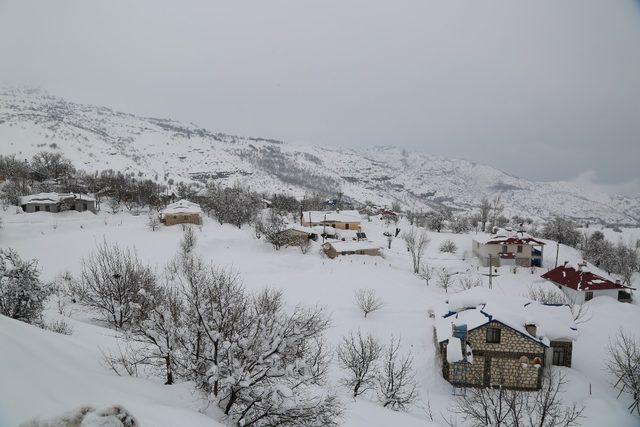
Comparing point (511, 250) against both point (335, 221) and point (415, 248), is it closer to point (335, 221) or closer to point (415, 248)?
point (415, 248)

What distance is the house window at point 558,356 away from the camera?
907 inches

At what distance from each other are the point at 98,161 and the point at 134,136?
92422 mm

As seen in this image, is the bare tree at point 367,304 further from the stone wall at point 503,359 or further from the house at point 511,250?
the house at point 511,250

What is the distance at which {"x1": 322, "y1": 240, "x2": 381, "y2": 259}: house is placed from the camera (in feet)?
164

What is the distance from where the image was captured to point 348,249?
50.2 metres

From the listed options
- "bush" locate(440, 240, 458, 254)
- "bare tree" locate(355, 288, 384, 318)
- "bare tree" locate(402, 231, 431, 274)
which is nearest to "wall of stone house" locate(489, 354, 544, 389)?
"bare tree" locate(355, 288, 384, 318)

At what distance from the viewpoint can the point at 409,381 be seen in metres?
20.8

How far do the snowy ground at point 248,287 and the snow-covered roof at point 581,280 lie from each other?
1830 mm

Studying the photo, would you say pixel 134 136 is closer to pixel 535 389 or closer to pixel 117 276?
pixel 117 276

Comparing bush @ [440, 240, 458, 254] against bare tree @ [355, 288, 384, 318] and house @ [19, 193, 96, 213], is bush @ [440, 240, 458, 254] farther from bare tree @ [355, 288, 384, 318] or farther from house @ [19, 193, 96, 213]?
house @ [19, 193, 96, 213]

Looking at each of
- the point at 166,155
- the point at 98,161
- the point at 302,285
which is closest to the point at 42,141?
the point at 98,161

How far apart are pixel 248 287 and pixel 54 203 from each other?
4434 centimetres

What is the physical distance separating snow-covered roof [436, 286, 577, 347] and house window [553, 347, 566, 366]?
100 cm

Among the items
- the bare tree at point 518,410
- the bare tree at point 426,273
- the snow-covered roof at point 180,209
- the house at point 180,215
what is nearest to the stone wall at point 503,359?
the bare tree at point 518,410
